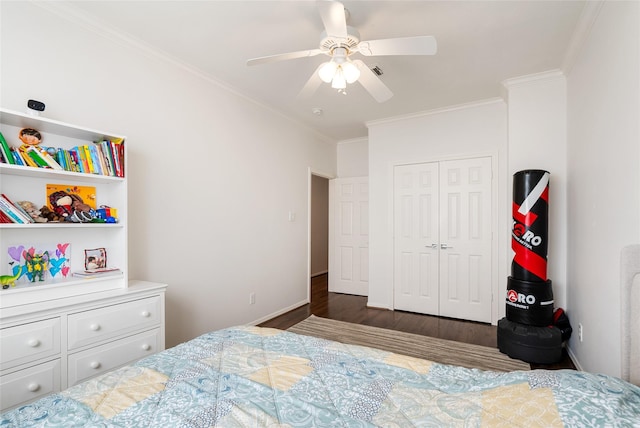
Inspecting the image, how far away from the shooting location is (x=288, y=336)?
1.60 metres

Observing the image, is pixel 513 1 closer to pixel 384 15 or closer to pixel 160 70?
pixel 384 15

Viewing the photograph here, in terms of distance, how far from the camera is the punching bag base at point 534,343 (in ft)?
8.18

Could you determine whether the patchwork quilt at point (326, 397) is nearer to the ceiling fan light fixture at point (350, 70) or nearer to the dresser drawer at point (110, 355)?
the dresser drawer at point (110, 355)

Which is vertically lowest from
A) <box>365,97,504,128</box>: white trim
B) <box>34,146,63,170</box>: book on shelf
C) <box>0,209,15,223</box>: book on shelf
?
<box>0,209,15,223</box>: book on shelf

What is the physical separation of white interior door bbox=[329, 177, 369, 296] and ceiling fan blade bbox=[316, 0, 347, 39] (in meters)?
3.39

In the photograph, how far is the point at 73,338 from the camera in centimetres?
174

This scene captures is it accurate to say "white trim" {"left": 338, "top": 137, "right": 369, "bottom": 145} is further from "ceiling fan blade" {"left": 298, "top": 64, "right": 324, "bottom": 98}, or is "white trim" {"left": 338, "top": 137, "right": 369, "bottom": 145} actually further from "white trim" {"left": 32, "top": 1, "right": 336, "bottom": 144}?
"ceiling fan blade" {"left": 298, "top": 64, "right": 324, "bottom": 98}

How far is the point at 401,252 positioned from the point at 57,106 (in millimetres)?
3764

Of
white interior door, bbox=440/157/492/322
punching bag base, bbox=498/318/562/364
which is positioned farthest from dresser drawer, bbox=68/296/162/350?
white interior door, bbox=440/157/492/322

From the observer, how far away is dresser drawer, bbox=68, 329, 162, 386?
5.76 feet

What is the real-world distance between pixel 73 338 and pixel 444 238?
3699 mm

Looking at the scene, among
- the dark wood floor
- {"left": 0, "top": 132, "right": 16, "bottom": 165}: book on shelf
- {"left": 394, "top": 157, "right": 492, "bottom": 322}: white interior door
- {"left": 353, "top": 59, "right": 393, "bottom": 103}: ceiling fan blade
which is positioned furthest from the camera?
{"left": 394, "top": 157, "right": 492, "bottom": 322}: white interior door

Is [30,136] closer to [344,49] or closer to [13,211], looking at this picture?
[13,211]

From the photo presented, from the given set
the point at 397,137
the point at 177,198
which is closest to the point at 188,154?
the point at 177,198
